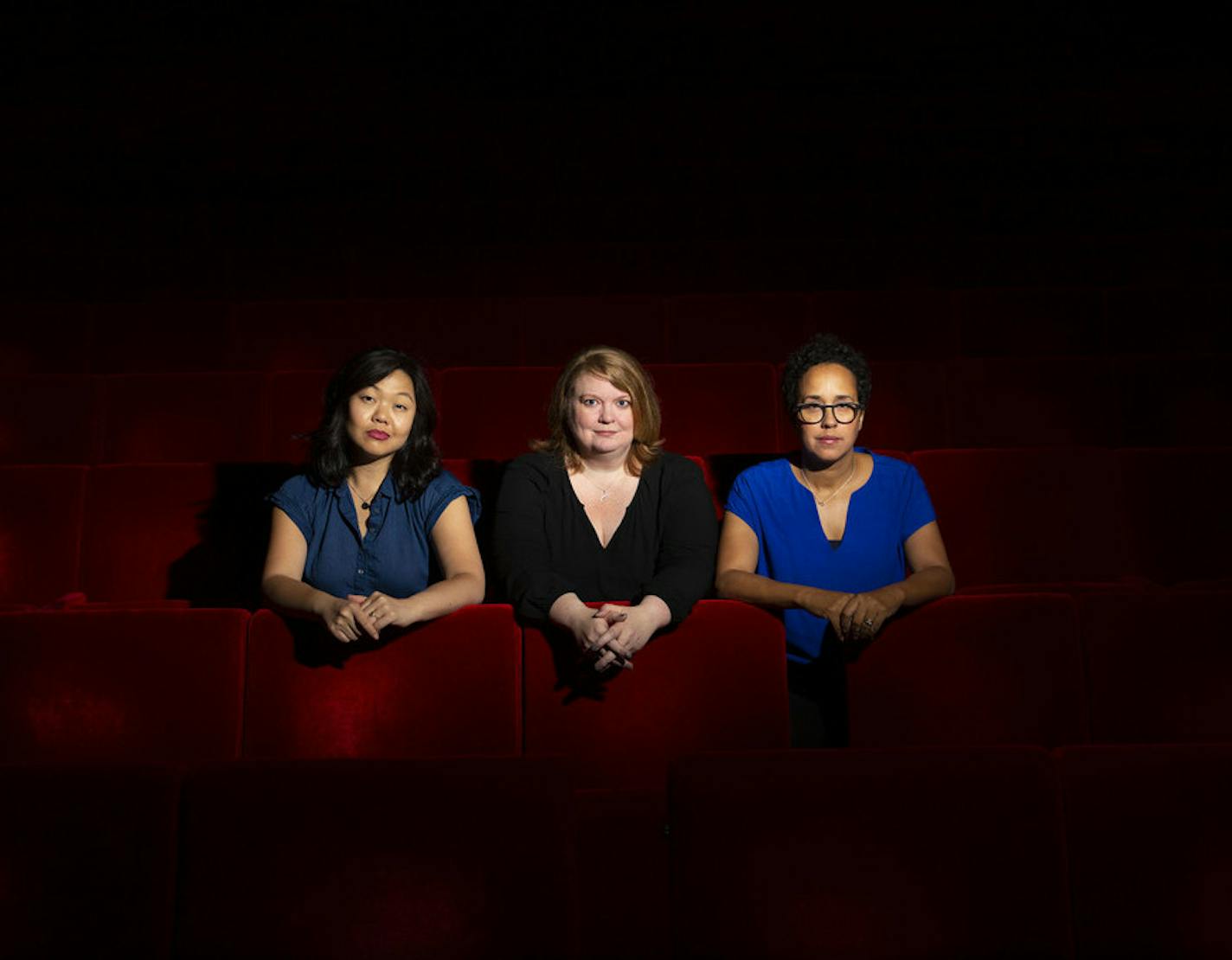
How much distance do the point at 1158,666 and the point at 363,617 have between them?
1.02 ft

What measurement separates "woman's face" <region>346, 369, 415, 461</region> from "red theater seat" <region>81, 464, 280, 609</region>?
0.13 metres

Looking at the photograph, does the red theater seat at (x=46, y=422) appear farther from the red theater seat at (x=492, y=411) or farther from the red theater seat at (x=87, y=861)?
the red theater seat at (x=87, y=861)

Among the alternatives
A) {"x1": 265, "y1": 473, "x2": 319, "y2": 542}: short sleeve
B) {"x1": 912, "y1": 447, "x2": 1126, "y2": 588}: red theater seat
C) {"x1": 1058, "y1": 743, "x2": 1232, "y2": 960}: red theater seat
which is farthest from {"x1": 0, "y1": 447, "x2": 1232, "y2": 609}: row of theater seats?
{"x1": 1058, "y1": 743, "x2": 1232, "y2": 960}: red theater seat

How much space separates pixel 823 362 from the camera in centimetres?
47

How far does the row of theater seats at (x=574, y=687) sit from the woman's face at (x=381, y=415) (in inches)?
4.6

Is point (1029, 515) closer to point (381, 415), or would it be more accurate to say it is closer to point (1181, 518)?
point (1181, 518)

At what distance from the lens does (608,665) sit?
347mm

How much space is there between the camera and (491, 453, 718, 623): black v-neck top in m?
0.42

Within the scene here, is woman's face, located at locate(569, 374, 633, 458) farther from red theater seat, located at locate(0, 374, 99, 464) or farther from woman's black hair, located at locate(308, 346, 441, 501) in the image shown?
red theater seat, located at locate(0, 374, 99, 464)

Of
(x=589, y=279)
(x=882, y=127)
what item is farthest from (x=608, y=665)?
→ (x=882, y=127)

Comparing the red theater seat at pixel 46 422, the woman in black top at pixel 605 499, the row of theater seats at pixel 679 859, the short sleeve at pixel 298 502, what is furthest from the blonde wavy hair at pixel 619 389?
the red theater seat at pixel 46 422

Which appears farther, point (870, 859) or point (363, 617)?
point (363, 617)

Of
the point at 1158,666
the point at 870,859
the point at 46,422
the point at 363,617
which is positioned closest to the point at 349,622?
the point at 363,617

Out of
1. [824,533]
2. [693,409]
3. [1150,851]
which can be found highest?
[693,409]
